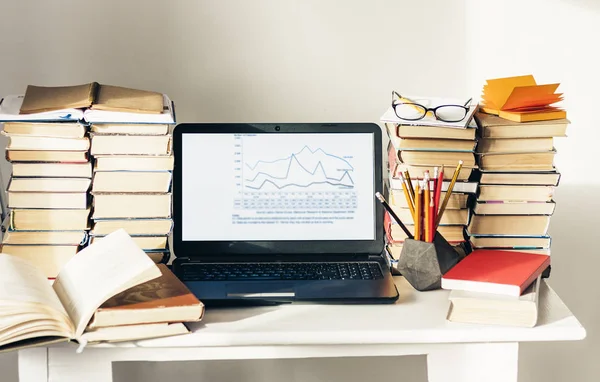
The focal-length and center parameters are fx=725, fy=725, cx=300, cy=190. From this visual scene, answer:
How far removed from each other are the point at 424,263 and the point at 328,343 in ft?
0.79

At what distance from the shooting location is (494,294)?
1.08 m

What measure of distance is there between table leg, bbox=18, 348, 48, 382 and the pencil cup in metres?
0.57

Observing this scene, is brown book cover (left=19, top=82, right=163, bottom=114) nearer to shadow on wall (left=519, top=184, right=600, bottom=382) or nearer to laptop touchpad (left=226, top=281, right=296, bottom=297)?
laptop touchpad (left=226, top=281, right=296, bottom=297)

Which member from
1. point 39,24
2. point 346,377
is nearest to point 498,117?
point 346,377

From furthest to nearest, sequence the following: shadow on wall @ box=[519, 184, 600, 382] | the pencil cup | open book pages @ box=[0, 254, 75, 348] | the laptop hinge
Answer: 1. shadow on wall @ box=[519, 184, 600, 382]
2. the laptop hinge
3. the pencil cup
4. open book pages @ box=[0, 254, 75, 348]

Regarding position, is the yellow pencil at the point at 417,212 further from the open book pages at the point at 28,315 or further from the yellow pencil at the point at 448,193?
the open book pages at the point at 28,315

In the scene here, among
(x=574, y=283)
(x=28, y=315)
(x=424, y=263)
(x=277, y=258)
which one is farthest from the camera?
(x=574, y=283)

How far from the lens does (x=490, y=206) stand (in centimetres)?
127

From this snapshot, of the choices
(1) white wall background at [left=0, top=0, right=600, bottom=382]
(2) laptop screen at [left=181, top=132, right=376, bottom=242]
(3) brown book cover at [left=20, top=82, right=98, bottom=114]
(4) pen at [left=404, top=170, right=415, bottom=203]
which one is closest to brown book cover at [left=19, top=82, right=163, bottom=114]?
(3) brown book cover at [left=20, top=82, right=98, bottom=114]

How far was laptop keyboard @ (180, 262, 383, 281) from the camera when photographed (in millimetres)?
1214

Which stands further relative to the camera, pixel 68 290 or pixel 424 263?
pixel 424 263

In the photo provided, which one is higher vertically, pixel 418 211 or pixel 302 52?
pixel 302 52

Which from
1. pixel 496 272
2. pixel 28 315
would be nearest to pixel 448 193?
pixel 496 272

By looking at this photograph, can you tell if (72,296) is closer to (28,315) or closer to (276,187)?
(28,315)
